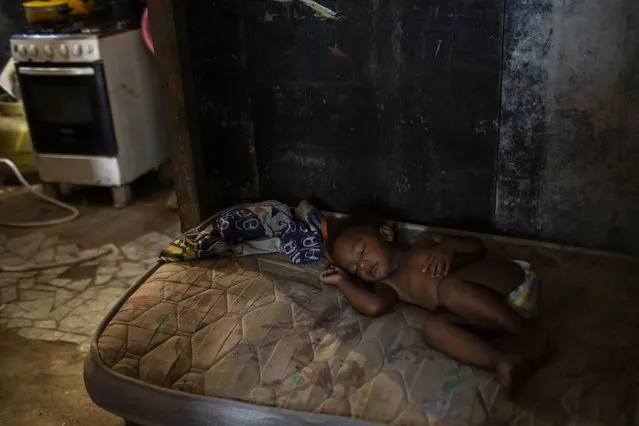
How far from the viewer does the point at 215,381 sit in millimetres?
1565

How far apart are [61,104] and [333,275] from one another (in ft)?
6.32

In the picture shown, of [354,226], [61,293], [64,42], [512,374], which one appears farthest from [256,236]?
[64,42]

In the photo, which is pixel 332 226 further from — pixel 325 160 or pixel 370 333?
pixel 370 333

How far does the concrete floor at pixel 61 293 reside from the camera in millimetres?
1896

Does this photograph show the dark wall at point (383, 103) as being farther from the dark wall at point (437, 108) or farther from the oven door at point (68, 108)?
the oven door at point (68, 108)

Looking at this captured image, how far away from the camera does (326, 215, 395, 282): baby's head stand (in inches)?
72.7

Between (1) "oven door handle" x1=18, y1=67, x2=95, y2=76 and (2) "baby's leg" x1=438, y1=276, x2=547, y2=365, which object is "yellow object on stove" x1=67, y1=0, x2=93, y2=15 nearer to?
(1) "oven door handle" x1=18, y1=67, x2=95, y2=76

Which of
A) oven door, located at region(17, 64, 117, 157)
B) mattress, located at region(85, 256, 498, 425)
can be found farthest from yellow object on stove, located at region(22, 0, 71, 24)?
mattress, located at region(85, 256, 498, 425)

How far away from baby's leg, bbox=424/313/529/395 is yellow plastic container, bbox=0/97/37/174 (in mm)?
2733

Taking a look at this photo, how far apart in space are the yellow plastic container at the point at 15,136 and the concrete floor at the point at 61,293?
313 millimetres

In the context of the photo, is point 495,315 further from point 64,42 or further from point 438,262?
point 64,42

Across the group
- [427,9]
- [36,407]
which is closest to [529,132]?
[427,9]

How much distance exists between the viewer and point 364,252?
1856mm

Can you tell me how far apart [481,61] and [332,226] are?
0.74m
